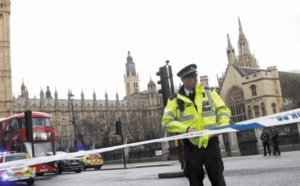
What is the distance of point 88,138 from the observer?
216 ft

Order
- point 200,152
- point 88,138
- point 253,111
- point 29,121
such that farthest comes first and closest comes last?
point 88,138 → point 253,111 → point 29,121 → point 200,152

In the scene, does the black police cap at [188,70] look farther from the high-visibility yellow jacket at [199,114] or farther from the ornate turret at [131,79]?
the ornate turret at [131,79]

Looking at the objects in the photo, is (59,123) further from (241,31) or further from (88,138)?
(241,31)

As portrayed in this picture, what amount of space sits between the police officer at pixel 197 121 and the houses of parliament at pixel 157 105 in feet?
63.1

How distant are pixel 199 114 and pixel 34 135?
1866cm

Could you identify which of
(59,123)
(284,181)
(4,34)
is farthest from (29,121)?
(59,123)

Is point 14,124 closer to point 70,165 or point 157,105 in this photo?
point 70,165

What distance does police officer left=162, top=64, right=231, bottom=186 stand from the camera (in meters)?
3.63

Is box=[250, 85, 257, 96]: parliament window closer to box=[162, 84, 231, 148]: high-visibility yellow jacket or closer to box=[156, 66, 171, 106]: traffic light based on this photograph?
box=[156, 66, 171, 106]: traffic light

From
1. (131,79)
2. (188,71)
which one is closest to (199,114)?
(188,71)

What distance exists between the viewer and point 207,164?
3.62 meters

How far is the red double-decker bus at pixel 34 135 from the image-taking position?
20212 mm

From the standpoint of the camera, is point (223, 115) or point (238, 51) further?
point (238, 51)

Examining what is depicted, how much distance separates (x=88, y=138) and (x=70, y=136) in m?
14.6
